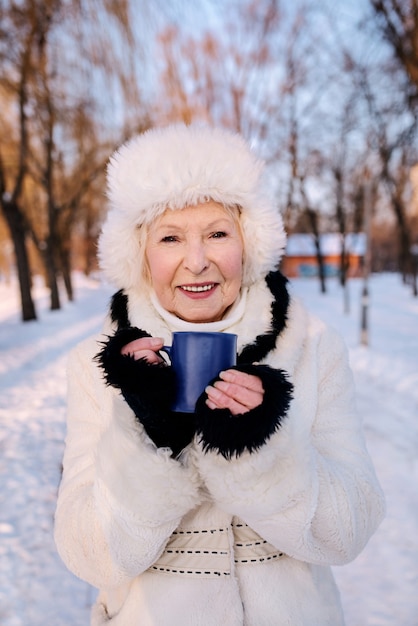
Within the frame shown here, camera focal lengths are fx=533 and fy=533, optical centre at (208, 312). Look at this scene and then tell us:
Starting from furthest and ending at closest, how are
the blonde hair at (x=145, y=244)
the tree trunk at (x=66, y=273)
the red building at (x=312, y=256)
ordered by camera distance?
the red building at (x=312, y=256), the tree trunk at (x=66, y=273), the blonde hair at (x=145, y=244)

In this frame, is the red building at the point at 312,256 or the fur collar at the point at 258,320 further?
the red building at the point at 312,256

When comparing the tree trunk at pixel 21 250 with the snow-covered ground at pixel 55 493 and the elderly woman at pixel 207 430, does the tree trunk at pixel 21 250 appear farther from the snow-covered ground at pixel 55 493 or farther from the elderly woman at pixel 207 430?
the elderly woman at pixel 207 430

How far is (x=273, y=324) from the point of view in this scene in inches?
53.8

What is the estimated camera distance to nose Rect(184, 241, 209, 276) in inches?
50.9

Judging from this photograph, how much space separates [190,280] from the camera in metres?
1.32

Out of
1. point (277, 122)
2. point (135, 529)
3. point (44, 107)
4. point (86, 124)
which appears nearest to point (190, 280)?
point (135, 529)

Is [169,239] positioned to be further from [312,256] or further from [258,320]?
[312,256]

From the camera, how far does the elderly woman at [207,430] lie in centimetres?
107

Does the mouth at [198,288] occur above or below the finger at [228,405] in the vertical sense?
above

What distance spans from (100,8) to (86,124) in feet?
16.9

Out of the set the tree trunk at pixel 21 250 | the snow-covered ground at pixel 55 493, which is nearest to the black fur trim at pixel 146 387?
the snow-covered ground at pixel 55 493

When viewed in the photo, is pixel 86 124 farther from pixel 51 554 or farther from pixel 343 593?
pixel 343 593

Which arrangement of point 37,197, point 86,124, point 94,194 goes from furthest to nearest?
1. point 37,197
2. point 94,194
3. point 86,124

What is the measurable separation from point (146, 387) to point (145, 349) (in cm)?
8
